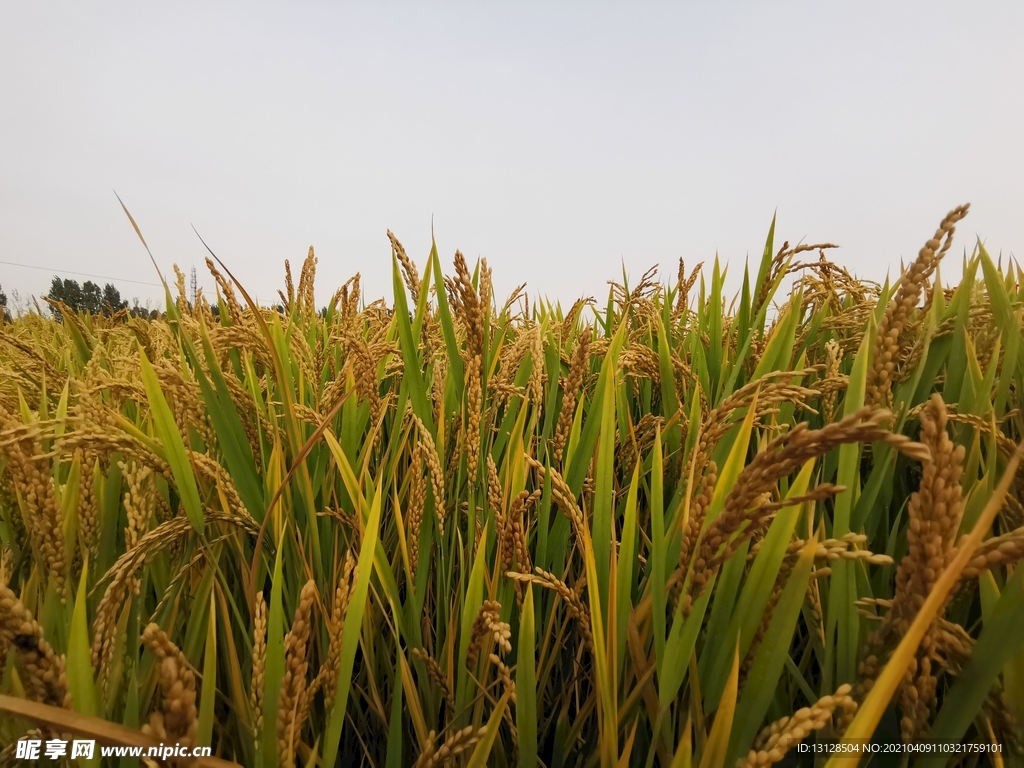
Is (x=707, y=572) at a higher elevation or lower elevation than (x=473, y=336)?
lower

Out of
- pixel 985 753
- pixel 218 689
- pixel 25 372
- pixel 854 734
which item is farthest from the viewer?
pixel 25 372

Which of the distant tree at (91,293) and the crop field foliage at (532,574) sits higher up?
the distant tree at (91,293)

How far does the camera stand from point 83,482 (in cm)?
87

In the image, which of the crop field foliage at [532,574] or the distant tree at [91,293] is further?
the distant tree at [91,293]

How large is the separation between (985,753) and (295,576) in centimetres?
117

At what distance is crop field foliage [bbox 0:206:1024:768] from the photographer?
0.51m

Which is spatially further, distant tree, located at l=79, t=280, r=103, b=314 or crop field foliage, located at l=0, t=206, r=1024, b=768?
distant tree, located at l=79, t=280, r=103, b=314

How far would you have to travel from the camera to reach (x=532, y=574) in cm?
72

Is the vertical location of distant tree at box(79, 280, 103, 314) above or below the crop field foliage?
above

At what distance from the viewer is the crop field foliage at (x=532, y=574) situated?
0.51 m

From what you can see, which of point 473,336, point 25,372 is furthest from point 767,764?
point 25,372

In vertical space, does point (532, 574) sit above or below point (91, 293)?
below

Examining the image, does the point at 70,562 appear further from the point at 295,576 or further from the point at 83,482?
the point at 295,576

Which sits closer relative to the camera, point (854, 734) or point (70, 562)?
point (854, 734)
